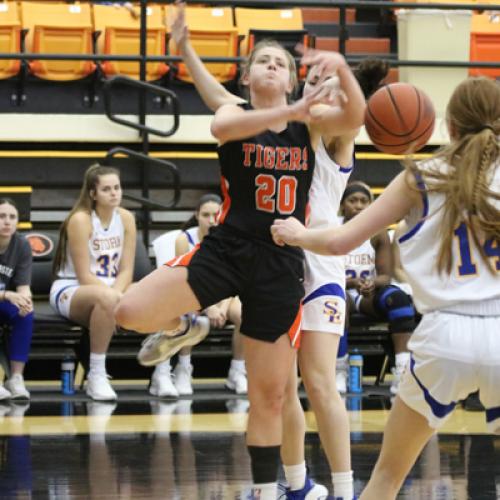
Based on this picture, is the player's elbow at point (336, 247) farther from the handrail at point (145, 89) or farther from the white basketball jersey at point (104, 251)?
the handrail at point (145, 89)

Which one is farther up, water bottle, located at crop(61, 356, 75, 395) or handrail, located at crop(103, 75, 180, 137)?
handrail, located at crop(103, 75, 180, 137)

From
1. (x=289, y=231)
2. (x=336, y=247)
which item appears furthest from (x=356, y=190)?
(x=336, y=247)

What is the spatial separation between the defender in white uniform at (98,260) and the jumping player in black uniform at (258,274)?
351 cm

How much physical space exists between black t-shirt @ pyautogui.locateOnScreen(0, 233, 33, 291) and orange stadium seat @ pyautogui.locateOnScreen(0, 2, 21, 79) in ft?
10.2

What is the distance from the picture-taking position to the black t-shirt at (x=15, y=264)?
276 inches

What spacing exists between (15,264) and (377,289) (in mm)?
2318

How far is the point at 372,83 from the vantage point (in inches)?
177

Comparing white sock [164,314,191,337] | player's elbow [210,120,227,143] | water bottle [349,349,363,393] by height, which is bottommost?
water bottle [349,349,363,393]

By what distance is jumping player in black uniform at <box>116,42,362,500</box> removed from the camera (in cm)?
362

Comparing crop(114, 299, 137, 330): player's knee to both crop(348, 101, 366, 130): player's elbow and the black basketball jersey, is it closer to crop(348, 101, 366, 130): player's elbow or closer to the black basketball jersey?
the black basketball jersey

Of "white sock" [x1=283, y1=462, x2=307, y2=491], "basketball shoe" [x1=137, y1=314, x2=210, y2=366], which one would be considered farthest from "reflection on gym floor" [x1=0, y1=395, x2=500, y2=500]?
"basketball shoe" [x1=137, y1=314, x2=210, y2=366]

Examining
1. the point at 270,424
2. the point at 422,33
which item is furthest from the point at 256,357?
the point at 422,33

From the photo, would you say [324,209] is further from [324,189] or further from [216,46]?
[216,46]

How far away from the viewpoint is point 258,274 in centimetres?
365
